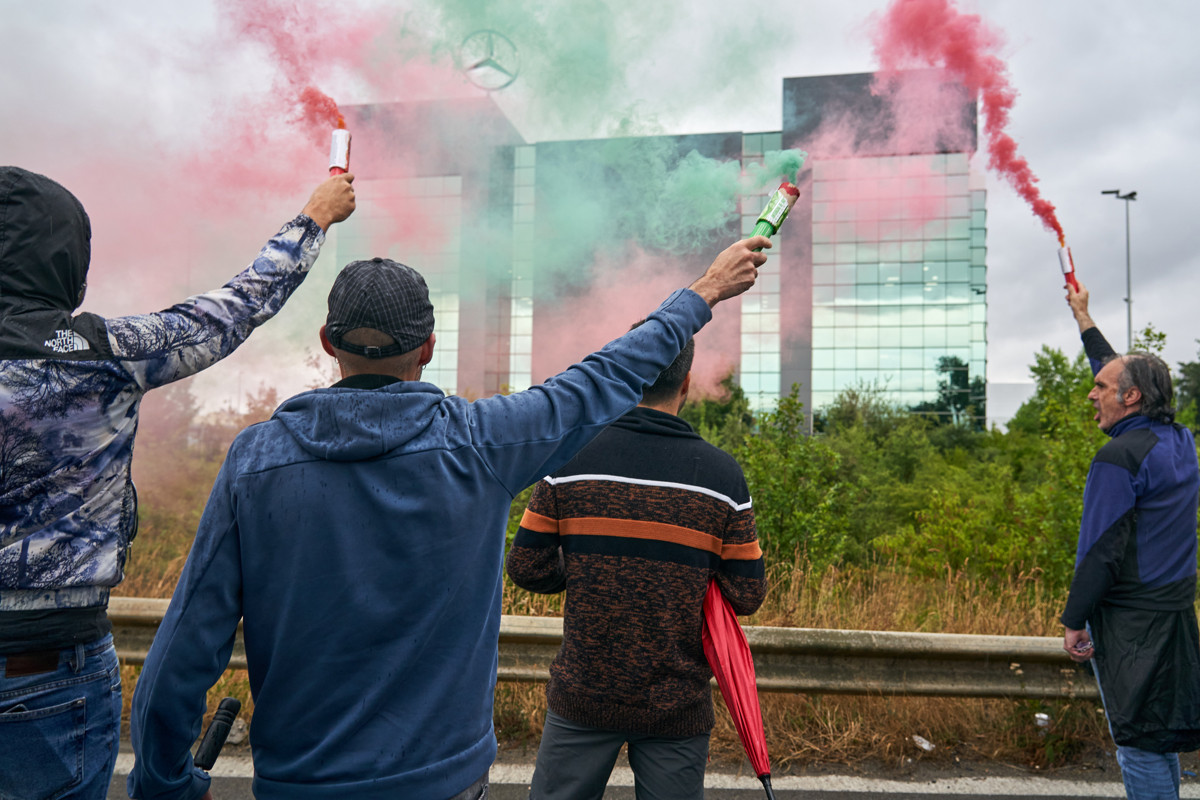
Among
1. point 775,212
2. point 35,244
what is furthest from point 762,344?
point 35,244

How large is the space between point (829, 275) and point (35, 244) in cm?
3860

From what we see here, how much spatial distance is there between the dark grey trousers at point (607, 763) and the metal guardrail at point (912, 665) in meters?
1.36

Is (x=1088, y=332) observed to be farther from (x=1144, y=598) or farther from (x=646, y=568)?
(x=646, y=568)

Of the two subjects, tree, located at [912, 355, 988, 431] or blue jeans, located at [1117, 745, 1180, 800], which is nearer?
blue jeans, located at [1117, 745, 1180, 800]

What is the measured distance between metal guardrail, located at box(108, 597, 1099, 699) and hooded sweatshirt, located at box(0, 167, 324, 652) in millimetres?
2297

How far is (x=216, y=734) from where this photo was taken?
155cm

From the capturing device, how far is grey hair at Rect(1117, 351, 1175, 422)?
309 centimetres

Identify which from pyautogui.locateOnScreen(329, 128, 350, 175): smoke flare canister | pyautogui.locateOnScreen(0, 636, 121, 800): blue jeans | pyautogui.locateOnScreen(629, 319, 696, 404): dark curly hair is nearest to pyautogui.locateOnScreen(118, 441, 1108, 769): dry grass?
pyautogui.locateOnScreen(629, 319, 696, 404): dark curly hair

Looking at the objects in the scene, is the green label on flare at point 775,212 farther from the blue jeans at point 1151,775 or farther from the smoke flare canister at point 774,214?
the blue jeans at point 1151,775

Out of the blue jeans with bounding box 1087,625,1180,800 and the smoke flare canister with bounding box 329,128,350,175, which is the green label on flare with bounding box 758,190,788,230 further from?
the blue jeans with bounding box 1087,625,1180,800

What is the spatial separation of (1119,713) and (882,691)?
98 cm

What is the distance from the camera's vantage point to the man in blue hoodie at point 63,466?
5.14 ft

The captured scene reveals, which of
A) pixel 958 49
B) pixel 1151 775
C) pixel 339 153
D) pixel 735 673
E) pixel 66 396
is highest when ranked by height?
pixel 958 49

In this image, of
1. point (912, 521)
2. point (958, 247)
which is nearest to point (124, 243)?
point (912, 521)
